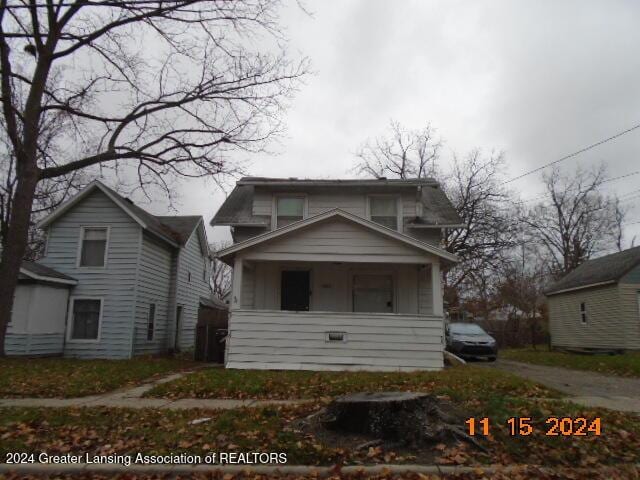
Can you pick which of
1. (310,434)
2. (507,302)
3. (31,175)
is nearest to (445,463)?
(310,434)

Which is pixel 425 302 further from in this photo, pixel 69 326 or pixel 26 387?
pixel 69 326

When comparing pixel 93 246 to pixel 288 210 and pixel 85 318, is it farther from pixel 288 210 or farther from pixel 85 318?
pixel 288 210

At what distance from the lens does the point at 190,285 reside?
2314cm

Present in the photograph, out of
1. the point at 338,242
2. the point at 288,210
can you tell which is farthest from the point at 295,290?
the point at 338,242

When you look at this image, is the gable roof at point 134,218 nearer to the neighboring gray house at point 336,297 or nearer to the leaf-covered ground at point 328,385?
the neighboring gray house at point 336,297

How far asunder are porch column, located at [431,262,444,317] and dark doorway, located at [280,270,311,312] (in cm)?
403

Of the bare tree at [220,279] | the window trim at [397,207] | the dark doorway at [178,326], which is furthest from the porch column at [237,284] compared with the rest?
the bare tree at [220,279]

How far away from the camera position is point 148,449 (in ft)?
17.7

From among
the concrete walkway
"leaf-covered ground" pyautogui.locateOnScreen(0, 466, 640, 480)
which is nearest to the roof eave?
the concrete walkway

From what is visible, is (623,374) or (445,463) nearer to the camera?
(445,463)

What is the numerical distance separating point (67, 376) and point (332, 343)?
6.31m

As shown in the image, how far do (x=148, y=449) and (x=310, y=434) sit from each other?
1.83m

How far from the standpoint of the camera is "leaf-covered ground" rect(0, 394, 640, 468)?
5.12m

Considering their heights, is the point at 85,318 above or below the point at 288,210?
below
